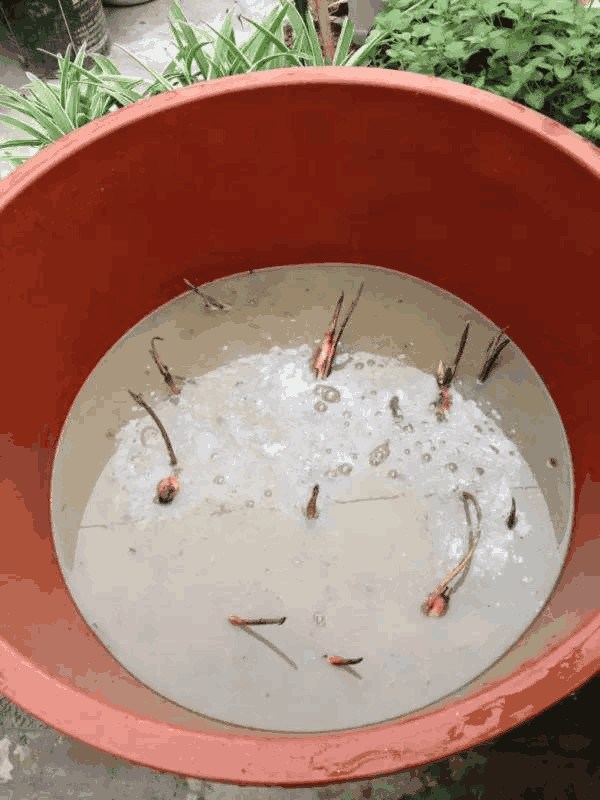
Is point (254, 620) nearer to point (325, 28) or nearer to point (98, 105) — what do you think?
point (98, 105)

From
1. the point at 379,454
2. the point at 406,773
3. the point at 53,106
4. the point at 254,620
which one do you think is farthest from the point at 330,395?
the point at 53,106

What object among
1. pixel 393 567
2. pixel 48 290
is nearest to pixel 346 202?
pixel 48 290

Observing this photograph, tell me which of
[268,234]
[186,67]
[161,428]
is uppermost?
[186,67]

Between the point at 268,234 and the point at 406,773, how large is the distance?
3.63 ft

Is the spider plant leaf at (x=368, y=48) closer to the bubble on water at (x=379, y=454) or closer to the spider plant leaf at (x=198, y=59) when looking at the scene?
the spider plant leaf at (x=198, y=59)

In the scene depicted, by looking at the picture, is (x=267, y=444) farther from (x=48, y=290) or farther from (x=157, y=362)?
(x=48, y=290)

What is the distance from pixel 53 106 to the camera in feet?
5.24

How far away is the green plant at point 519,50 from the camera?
1282mm

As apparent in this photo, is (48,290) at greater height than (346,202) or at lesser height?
lesser

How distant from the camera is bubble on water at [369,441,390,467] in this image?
54.4 inches

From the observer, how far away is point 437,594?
4.01 feet

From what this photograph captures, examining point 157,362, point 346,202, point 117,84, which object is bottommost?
point 157,362

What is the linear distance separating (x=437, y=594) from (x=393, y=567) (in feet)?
0.32

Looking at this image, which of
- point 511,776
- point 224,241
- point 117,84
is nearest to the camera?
point 511,776
